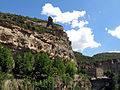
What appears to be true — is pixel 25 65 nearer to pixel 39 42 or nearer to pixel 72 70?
pixel 39 42

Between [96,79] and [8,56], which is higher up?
[8,56]

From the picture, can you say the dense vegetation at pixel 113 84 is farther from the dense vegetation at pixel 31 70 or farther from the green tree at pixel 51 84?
the green tree at pixel 51 84

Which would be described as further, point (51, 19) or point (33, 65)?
point (51, 19)

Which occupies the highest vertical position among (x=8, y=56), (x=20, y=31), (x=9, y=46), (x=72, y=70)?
(x=20, y=31)

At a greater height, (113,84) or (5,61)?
(5,61)

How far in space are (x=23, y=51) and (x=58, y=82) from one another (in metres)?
13.4

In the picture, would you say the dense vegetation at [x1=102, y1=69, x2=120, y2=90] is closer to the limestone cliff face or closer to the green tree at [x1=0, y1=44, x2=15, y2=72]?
the limestone cliff face

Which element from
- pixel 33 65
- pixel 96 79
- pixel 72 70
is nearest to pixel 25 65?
pixel 33 65

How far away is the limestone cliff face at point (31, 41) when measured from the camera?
33.2m

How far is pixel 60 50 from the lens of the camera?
47062 mm

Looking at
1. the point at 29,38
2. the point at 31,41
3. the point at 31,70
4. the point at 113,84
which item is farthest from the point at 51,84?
the point at 113,84

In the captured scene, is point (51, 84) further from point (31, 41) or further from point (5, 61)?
point (31, 41)

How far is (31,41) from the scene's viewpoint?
3822 cm

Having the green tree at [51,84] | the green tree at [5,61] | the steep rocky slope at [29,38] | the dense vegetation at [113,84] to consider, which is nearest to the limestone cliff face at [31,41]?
the steep rocky slope at [29,38]
